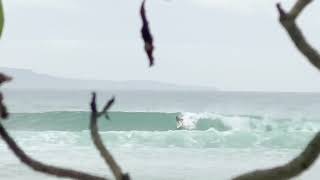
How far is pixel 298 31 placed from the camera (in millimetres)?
440

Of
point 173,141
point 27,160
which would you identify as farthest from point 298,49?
point 173,141

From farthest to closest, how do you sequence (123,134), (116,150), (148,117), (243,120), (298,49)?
(148,117), (243,120), (123,134), (116,150), (298,49)

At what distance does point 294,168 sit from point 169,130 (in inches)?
1135

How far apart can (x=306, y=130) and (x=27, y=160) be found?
96.1 feet

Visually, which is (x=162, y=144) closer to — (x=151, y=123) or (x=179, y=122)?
(x=179, y=122)

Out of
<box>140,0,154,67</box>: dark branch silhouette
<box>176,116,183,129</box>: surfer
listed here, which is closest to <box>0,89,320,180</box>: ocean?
<box>176,116,183,129</box>: surfer

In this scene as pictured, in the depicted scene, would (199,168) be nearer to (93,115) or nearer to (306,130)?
(306,130)

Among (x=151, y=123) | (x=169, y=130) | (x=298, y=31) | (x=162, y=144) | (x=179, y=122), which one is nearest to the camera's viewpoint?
(x=298, y=31)

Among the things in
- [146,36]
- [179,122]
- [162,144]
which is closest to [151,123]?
[179,122]

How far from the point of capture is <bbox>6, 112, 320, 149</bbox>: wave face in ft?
84.3

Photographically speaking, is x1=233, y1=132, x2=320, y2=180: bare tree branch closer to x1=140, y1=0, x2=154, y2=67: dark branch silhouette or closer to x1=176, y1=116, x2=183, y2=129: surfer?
x1=140, y1=0, x2=154, y2=67: dark branch silhouette

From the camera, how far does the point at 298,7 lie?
1.48 ft

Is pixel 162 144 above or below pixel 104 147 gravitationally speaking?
below

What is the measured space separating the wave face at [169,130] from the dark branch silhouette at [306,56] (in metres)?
24.4
